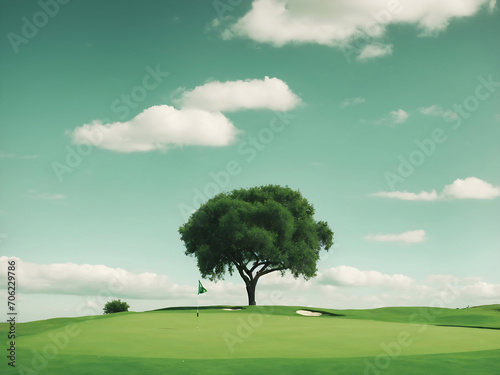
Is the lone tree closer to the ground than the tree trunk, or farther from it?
farther from it

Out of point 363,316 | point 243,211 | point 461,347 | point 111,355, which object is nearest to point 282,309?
point 363,316

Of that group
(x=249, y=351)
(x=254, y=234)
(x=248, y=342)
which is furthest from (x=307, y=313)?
(x=249, y=351)

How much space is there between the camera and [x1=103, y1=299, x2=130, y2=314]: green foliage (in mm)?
52875

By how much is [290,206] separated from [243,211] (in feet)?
20.9

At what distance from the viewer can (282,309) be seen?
A: 45875mm

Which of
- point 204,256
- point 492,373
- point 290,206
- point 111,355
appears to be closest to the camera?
point 492,373

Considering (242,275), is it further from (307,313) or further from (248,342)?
(248,342)

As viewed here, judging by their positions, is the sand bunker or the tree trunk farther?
the tree trunk

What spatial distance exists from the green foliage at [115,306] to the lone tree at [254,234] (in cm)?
874

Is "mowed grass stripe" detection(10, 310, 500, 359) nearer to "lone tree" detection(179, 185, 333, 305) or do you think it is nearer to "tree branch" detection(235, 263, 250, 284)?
"lone tree" detection(179, 185, 333, 305)

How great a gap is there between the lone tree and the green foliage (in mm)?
8741

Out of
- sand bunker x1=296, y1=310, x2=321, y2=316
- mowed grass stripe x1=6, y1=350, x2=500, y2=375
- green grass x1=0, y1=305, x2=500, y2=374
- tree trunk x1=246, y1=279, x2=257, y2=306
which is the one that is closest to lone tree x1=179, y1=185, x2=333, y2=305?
tree trunk x1=246, y1=279, x2=257, y2=306

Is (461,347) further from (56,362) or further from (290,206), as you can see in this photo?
(290,206)

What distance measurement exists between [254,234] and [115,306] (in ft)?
56.7
